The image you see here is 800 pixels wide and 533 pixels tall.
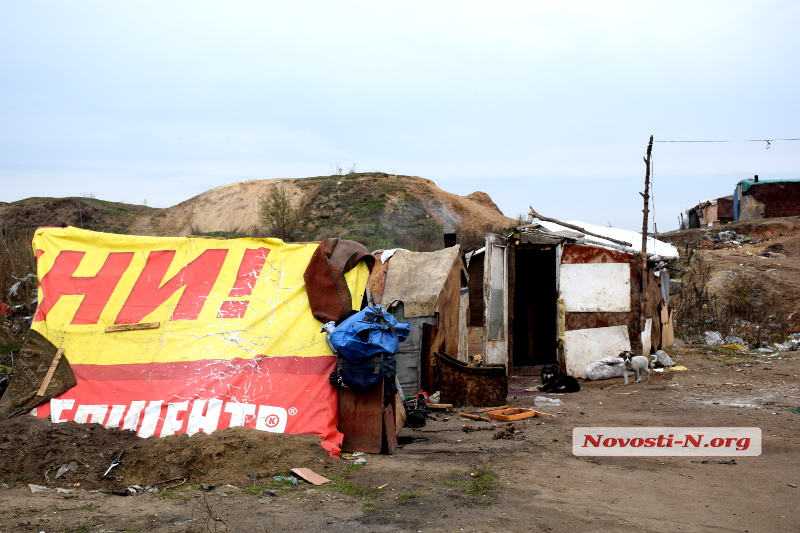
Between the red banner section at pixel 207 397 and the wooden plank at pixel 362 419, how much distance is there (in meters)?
0.12

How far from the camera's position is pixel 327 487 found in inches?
200

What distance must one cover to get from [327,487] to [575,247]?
8424 mm

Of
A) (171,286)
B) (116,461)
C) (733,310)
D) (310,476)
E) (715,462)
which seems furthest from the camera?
(733,310)

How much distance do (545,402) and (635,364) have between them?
2.57m

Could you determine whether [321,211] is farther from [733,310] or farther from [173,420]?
[173,420]

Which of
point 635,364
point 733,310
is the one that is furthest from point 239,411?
point 733,310

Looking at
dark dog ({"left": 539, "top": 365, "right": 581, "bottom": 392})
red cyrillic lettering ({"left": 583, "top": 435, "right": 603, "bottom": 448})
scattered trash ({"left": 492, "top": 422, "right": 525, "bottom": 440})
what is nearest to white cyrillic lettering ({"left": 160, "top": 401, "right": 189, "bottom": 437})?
scattered trash ({"left": 492, "top": 422, "right": 525, "bottom": 440})

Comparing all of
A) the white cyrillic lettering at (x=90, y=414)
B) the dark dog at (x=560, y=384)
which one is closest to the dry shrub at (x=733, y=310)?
the dark dog at (x=560, y=384)

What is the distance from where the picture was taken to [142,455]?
567 centimetres

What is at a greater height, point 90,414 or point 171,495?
Result: point 90,414

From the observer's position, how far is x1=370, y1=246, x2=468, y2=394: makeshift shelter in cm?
915

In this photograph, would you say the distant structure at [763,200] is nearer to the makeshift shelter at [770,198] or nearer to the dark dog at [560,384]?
the makeshift shelter at [770,198]

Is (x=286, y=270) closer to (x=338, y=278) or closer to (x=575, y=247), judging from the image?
(x=338, y=278)

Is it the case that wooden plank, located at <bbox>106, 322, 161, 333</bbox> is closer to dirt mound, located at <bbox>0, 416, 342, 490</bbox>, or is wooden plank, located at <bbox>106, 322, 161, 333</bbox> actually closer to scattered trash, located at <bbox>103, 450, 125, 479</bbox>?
dirt mound, located at <bbox>0, 416, 342, 490</bbox>
